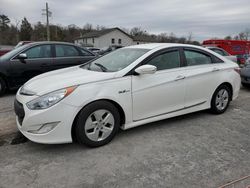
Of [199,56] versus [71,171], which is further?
[199,56]

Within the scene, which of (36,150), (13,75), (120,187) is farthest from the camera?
(13,75)

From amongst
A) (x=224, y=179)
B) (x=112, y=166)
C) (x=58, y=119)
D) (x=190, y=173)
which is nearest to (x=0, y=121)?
(x=58, y=119)

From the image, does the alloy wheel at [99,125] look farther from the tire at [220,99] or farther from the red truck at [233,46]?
the red truck at [233,46]

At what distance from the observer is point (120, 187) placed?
7.95 ft

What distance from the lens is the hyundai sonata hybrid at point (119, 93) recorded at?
9.68 feet

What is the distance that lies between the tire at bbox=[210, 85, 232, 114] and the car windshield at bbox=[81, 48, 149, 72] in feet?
5.91

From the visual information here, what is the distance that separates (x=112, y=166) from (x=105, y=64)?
181cm

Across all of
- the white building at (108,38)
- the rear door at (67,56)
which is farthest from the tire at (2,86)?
the white building at (108,38)

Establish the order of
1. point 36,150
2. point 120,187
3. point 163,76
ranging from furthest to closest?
point 163,76 → point 36,150 → point 120,187

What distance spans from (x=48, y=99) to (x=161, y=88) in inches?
69.2

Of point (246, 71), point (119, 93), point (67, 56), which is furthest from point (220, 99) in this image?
point (67, 56)

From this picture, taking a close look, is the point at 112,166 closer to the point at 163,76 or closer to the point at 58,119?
the point at 58,119

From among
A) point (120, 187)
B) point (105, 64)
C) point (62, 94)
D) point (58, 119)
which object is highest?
point (105, 64)

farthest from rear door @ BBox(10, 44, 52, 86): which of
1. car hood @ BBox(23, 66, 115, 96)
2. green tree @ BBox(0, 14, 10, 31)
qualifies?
green tree @ BBox(0, 14, 10, 31)
